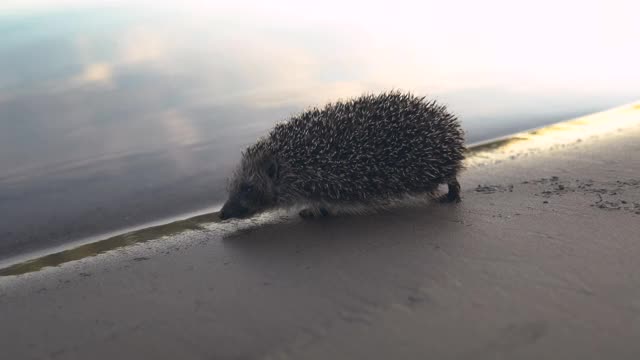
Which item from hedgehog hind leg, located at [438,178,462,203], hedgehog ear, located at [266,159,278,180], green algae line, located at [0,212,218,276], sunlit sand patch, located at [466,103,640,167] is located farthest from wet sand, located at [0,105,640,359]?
sunlit sand patch, located at [466,103,640,167]

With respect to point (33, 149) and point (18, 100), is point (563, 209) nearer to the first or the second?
point (33, 149)

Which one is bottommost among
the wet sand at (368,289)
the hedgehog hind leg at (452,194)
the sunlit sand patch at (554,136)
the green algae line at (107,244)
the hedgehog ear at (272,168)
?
the wet sand at (368,289)

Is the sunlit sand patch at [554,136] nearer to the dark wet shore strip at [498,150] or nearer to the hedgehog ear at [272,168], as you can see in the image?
the dark wet shore strip at [498,150]

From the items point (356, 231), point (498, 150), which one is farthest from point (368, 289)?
point (498, 150)

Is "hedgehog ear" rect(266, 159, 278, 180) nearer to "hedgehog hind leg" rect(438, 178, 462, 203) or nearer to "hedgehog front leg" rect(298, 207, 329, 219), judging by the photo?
"hedgehog front leg" rect(298, 207, 329, 219)

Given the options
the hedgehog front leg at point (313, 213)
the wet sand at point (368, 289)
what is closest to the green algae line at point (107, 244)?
the wet sand at point (368, 289)

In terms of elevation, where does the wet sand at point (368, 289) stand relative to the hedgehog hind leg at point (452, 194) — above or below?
below

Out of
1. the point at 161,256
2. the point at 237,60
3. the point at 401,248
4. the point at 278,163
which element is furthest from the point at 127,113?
the point at 401,248
